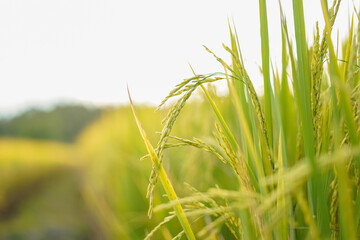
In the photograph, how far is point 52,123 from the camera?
1030 cm

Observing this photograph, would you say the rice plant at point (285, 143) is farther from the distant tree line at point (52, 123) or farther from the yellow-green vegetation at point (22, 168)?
the distant tree line at point (52, 123)

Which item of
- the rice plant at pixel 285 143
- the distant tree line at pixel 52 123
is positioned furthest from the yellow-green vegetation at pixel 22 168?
the rice plant at pixel 285 143

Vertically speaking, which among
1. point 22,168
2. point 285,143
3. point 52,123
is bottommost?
point 22,168

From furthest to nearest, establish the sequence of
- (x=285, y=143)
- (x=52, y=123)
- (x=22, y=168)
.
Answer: (x=52, y=123) → (x=22, y=168) → (x=285, y=143)

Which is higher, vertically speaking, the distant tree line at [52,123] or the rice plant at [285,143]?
the rice plant at [285,143]

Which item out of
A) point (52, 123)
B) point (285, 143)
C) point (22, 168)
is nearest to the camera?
point (285, 143)

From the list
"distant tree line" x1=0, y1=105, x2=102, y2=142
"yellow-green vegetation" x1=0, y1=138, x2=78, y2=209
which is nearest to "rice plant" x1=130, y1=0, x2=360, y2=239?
"yellow-green vegetation" x1=0, y1=138, x2=78, y2=209

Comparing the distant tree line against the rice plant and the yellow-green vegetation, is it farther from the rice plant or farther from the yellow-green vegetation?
the rice plant

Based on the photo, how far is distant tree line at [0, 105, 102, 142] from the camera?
961 centimetres

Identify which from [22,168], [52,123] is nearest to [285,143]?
[22,168]

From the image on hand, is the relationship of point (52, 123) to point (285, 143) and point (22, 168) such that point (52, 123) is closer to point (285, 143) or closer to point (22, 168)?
point (22, 168)

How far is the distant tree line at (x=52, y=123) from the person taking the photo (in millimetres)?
9609

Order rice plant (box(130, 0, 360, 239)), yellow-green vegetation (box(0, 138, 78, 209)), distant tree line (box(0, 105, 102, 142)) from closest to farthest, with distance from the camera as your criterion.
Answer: rice plant (box(130, 0, 360, 239))
yellow-green vegetation (box(0, 138, 78, 209))
distant tree line (box(0, 105, 102, 142))

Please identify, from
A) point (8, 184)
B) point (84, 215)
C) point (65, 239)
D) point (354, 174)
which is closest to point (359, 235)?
point (354, 174)
